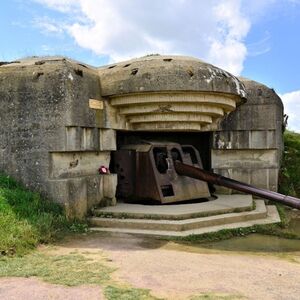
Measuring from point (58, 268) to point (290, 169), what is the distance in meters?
7.09

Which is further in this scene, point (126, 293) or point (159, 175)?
point (159, 175)

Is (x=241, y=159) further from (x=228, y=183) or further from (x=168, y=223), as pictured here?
(x=168, y=223)

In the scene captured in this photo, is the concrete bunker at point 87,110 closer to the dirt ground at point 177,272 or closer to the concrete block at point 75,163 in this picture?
the concrete block at point 75,163

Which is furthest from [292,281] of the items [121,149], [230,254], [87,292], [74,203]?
[121,149]

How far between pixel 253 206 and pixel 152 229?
7.32ft

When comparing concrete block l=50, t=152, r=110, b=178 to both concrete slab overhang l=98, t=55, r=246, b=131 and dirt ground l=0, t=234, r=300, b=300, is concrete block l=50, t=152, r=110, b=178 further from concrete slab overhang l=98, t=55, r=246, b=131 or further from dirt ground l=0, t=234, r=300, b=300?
dirt ground l=0, t=234, r=300, b=300

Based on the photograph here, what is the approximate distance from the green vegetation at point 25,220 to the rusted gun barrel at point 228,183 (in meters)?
2.08

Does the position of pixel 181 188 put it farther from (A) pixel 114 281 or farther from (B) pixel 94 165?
(A) pixel 114 281

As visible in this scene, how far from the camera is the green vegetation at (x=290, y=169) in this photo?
368 inches

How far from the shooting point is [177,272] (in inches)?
155

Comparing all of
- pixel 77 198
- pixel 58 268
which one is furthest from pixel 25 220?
pixel 58 268

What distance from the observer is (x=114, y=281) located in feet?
11.8

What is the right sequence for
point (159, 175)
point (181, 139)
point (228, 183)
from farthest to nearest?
point (181, 139)
point (159, 175)
point (228, 183)

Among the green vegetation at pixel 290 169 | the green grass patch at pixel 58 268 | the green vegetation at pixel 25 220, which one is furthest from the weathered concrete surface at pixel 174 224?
the green vegetation at pixel 290 169
